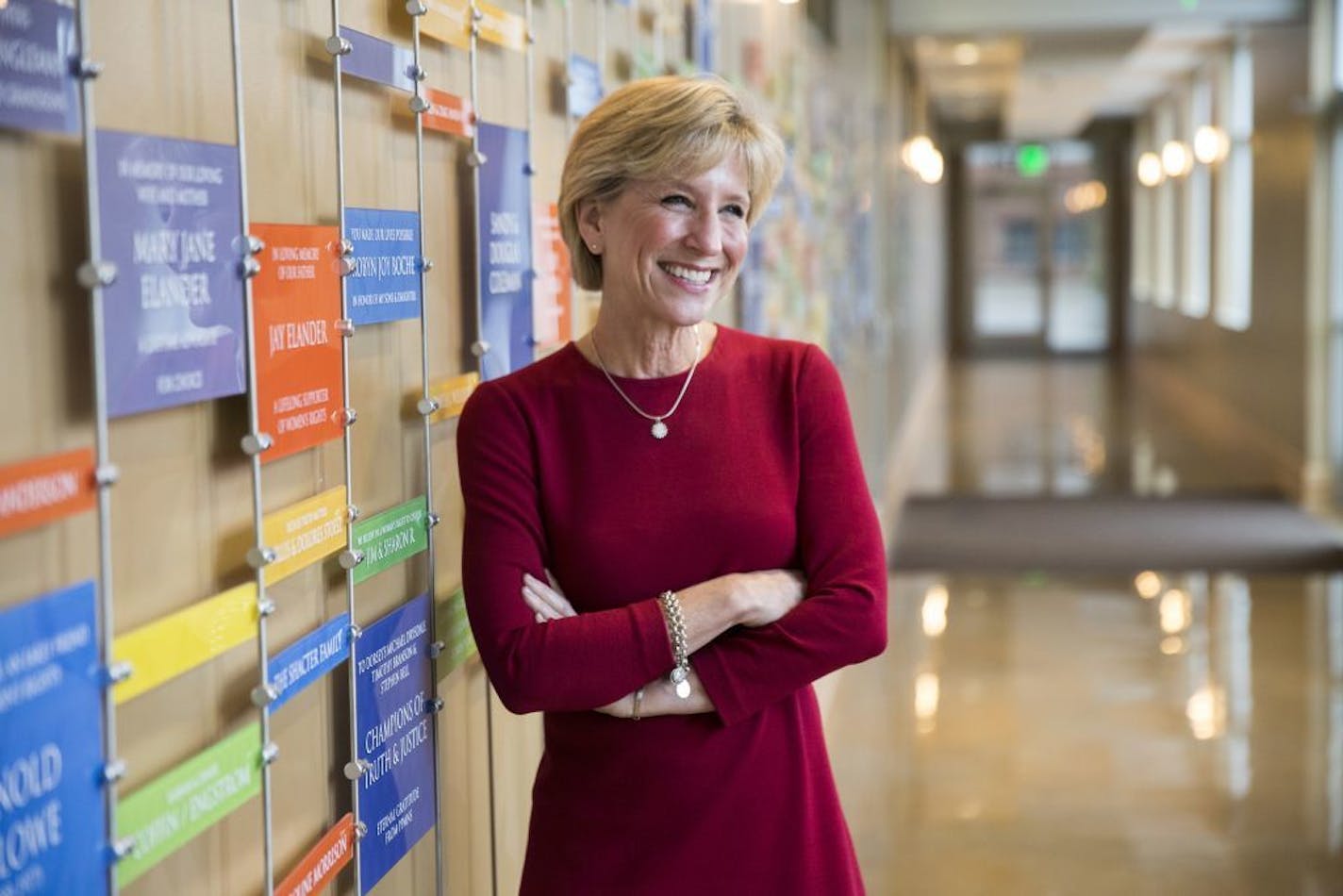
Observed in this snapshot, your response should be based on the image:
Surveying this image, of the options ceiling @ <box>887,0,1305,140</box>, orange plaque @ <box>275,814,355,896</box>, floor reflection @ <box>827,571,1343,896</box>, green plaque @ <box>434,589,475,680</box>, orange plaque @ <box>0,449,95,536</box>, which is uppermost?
ceiling @ <box>887,0,1305,140</box>

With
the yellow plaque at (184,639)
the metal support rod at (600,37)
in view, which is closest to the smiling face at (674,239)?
the yellow plaque at (184,639)

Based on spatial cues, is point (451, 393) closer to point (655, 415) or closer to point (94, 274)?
point (655, 415)

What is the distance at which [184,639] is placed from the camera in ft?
4.58

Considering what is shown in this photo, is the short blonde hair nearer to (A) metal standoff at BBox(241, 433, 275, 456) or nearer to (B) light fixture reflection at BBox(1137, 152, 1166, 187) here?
(A) metal standoff at BBox(241, 433, 275, 456)

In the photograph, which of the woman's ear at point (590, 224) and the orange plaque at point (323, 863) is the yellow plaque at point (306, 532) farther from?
the woman's ear at point (590, 224)

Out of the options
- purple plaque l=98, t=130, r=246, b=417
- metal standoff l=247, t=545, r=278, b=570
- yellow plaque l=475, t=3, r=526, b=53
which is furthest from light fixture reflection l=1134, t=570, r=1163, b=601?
purple plaque l=98, t=130, r=246, b=417

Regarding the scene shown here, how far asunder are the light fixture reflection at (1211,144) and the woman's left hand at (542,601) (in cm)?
1509

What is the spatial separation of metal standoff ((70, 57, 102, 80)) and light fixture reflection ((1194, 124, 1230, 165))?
15.7m

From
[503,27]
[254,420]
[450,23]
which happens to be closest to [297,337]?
[254,420]

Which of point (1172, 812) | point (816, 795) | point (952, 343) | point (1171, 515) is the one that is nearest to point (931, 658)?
point (1172, 812)

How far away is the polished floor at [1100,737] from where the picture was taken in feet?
14.7

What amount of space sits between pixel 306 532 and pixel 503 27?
1039mm

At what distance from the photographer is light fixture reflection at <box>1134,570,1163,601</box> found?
8.10 metres

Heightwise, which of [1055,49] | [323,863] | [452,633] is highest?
[1055,49]
